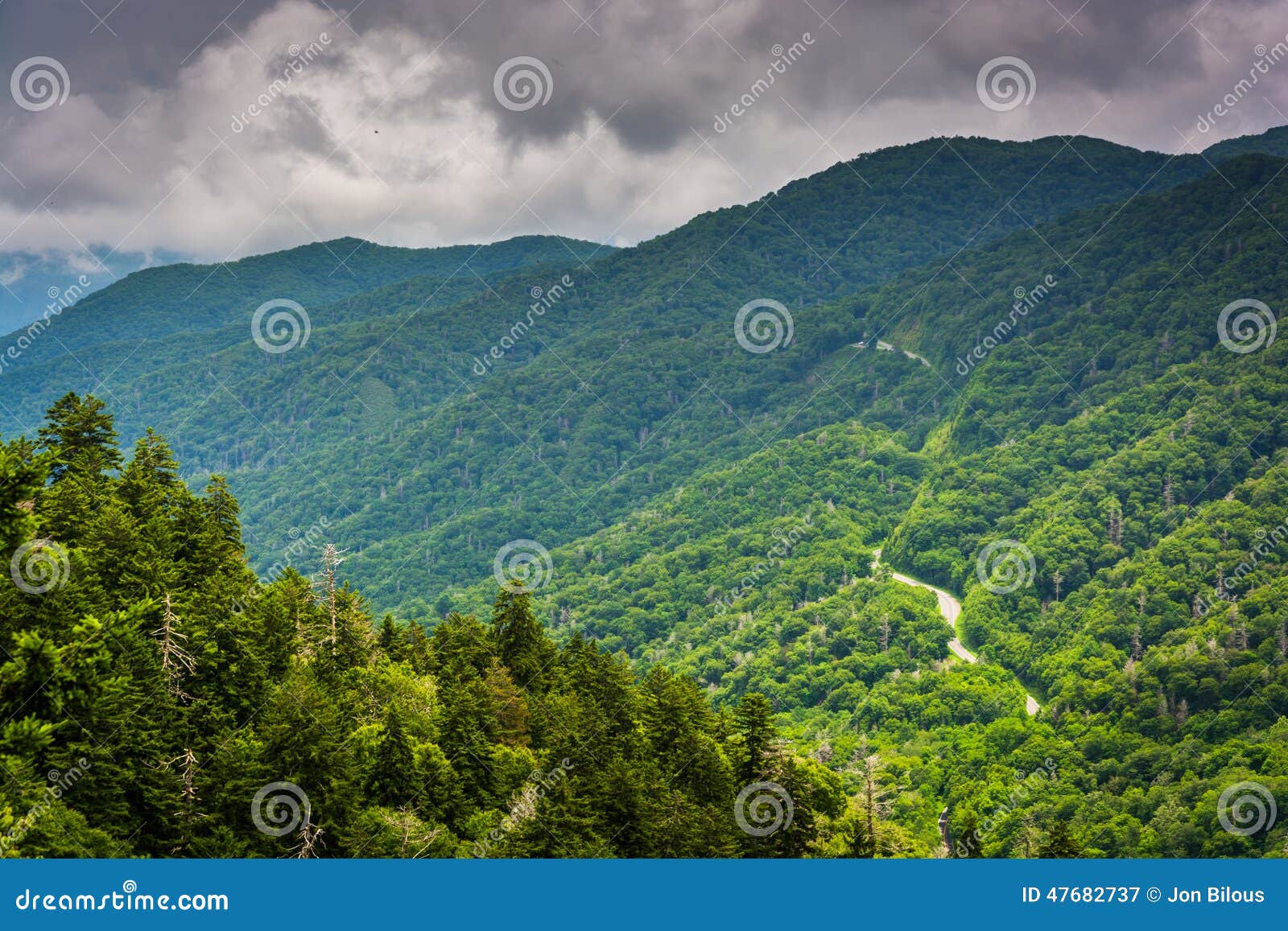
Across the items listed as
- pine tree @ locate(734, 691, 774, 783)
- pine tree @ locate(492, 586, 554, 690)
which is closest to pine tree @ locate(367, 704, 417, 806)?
pine tree @ locate(734, 691, 774, 783)

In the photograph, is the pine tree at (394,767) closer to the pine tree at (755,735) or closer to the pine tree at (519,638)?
the pine tree at (755,735)

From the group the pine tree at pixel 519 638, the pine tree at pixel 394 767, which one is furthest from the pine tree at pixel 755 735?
the pine tree at pixel 519 638

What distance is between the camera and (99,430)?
203 ft

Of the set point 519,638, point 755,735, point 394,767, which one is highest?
point 519,638

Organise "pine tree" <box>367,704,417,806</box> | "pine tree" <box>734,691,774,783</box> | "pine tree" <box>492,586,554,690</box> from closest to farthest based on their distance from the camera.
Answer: "pine tree" <box>367,704,417,806</box> < "pine tree" <box>734,691,774,783</box> < "pine tree" <box>492,586,554,690</box>

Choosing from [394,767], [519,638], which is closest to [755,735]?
[394,767]

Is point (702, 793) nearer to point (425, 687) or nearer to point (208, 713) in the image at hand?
point (425, 687)

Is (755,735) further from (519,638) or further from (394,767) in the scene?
(519,638)

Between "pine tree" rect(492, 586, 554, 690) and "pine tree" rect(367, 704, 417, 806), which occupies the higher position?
"pine tree" rect(492, 586, 554, 690)

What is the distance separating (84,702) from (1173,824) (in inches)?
5283

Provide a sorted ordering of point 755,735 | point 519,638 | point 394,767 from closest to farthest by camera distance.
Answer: point 394,767
point 755,735
point 519,638

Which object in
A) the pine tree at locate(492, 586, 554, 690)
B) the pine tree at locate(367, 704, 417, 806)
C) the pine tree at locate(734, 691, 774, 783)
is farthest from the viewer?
the pine tree at locate(492, 586, 554, 690)

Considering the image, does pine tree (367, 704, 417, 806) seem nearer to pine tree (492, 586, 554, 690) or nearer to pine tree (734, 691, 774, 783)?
pine tree (734, 691, 774, 783)

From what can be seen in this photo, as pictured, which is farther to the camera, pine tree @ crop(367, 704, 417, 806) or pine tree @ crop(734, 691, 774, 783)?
pine tree @ crop(734, 691, 774, 783)
